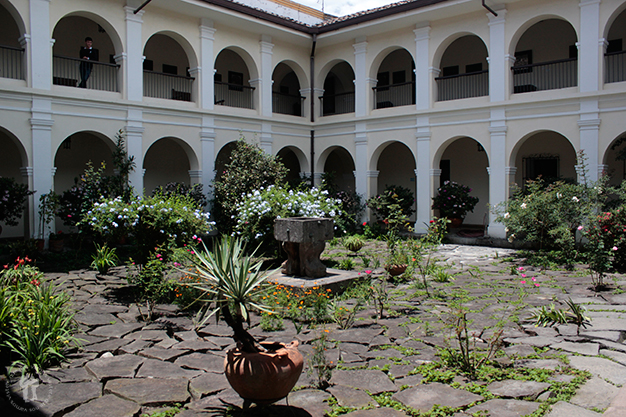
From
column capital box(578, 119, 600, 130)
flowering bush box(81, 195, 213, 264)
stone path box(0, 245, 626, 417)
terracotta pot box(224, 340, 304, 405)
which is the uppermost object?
column capital box(578, 119, 600, 130)

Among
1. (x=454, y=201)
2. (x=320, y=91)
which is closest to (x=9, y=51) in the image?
(x=320, y=91)

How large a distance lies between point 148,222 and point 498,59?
439 inches

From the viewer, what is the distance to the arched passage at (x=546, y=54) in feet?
51.7

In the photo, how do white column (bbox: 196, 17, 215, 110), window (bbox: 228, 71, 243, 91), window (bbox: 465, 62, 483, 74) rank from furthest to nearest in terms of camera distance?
window (bbox: 228, 71, 243, 91)
window (bbox: 465, 62, 483, 74)
white column (bbox: 196, 17, 215, 110)

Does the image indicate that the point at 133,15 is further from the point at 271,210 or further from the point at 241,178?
the point at 271,210

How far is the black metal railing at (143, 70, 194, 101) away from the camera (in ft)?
52.0

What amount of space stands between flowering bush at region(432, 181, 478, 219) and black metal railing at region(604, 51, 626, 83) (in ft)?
16.2

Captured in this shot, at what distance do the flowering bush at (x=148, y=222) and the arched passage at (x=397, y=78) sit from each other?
11980 millimetres

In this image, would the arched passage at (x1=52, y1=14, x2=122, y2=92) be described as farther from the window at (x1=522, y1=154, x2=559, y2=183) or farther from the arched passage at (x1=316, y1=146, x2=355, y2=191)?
the window at (x1=522, y1=154, x2=559, y2=183)

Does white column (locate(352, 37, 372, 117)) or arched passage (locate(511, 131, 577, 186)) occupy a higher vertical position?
white column (locate(352, 37, 372, 117))

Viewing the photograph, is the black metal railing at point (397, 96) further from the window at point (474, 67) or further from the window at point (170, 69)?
the window at point (170, 69)

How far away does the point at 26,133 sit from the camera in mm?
12172

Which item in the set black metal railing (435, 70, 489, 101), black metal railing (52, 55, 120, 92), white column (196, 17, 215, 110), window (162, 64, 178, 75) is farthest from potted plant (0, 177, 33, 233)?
black metal railing (435, 70, 489, 101)

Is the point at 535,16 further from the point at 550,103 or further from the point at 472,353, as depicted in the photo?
the point at 472,353
